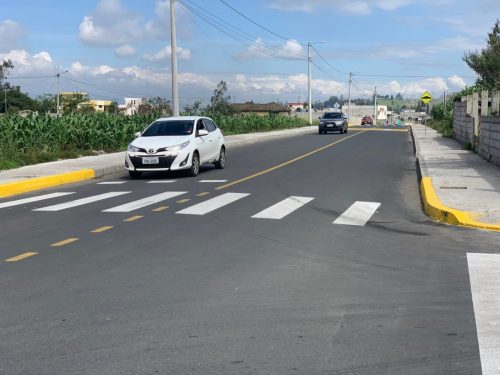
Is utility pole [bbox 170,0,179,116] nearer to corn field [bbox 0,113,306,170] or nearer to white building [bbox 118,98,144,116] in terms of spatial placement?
corn field [bbox 0,113,306,170]

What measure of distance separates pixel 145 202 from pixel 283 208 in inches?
109

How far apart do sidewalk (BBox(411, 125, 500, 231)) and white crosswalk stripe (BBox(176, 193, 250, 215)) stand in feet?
12.1

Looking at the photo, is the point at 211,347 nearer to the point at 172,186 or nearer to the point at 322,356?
the point at 322,356

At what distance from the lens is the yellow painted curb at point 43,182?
47.0 feet

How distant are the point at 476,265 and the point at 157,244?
3.88m

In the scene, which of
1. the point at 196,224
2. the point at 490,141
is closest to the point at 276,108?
the point at 490,141

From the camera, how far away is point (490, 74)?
1716 inches

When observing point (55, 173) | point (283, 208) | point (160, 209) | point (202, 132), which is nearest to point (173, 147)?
point (202, 132)

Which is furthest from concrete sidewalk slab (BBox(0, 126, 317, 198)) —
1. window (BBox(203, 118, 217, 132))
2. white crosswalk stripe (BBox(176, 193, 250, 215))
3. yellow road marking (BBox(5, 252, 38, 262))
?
yellow road marking (BBox(5, 252, 38, 262))

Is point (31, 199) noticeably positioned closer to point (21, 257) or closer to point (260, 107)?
point (21, 257)

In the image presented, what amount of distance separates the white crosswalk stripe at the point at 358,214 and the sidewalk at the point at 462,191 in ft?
3.20

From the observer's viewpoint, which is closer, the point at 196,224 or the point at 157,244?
the point at 157,244

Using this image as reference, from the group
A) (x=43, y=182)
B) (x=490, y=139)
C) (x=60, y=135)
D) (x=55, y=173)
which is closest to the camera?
(x=43, y=182)

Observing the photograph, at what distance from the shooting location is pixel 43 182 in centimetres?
1572
